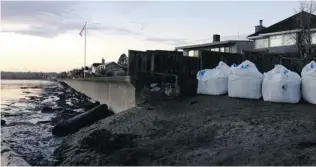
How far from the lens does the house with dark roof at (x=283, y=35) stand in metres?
31.6

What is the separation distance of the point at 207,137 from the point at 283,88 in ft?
10.7

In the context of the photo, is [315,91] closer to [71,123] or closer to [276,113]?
[276,113]

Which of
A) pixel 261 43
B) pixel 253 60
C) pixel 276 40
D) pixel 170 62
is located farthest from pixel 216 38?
pixel 170 62

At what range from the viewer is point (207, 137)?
6.64 metres

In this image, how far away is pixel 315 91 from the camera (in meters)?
8.50

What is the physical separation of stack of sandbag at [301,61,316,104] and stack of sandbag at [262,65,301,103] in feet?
0.49

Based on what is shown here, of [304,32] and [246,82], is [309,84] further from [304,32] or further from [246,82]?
[304,32]

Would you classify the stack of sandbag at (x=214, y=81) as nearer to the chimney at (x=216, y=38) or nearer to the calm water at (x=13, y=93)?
the calm water at (x=13, y=93)

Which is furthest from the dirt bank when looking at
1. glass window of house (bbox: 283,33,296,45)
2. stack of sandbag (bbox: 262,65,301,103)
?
glass window of house (bbox: 283,33,296,45)

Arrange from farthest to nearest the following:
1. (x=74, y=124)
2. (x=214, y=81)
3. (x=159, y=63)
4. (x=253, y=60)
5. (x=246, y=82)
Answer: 1. (x=253, y=60)
2. (x=159, y=63)
3. (x=74, y=124)
4. (x=214, y=81)
5. (x=246, y=82)

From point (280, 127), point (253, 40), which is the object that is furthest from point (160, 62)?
point (253, 40)

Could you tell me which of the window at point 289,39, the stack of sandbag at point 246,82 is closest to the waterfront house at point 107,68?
the window at point 289,39

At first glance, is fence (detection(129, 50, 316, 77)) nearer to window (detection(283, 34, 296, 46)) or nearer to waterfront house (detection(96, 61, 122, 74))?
window (detection(283, 34, 296, 46))

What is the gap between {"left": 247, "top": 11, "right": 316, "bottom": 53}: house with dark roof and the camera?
31625 millimetres
